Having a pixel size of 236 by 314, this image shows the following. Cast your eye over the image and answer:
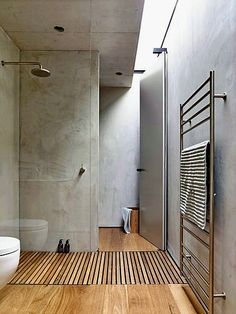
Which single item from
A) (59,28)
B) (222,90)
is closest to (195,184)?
(222,90)

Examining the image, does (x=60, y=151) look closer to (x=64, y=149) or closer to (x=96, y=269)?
(x=64, y=149)

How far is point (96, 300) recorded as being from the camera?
207 centimetres

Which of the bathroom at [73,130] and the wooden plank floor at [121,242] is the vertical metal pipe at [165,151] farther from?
the wooden plank floor at [121,242]

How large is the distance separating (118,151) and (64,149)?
1.35 meters

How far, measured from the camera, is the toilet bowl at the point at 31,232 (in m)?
3.14

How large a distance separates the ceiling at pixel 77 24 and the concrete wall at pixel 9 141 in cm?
23

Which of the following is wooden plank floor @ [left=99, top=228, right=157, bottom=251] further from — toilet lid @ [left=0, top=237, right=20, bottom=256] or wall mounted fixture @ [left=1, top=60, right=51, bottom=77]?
wall mounted fixture @ [left=1, top=60, right=51, bottom=77]

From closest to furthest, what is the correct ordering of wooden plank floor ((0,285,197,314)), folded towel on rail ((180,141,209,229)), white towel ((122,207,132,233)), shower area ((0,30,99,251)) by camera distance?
folded towel on rail ((180,141,209,229)) → wooden plank floor ((0,285,197,314)) → shower area ((0,30,99,251)) → white towel ((122,207,132,233))

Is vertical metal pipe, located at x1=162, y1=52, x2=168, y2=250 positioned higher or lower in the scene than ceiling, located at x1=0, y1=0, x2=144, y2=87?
lower

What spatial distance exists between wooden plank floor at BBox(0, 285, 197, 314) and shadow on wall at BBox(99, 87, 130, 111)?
9.55ft

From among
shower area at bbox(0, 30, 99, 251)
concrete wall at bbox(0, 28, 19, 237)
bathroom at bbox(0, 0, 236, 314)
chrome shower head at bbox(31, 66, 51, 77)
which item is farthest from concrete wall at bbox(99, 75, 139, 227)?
concrete wall at bbox(0, 28, 19, 237)

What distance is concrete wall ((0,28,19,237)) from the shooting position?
113 inches

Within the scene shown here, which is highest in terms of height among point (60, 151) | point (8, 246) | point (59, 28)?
point (59, 28)

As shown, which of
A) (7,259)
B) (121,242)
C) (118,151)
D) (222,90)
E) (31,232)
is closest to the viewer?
(222,90)
